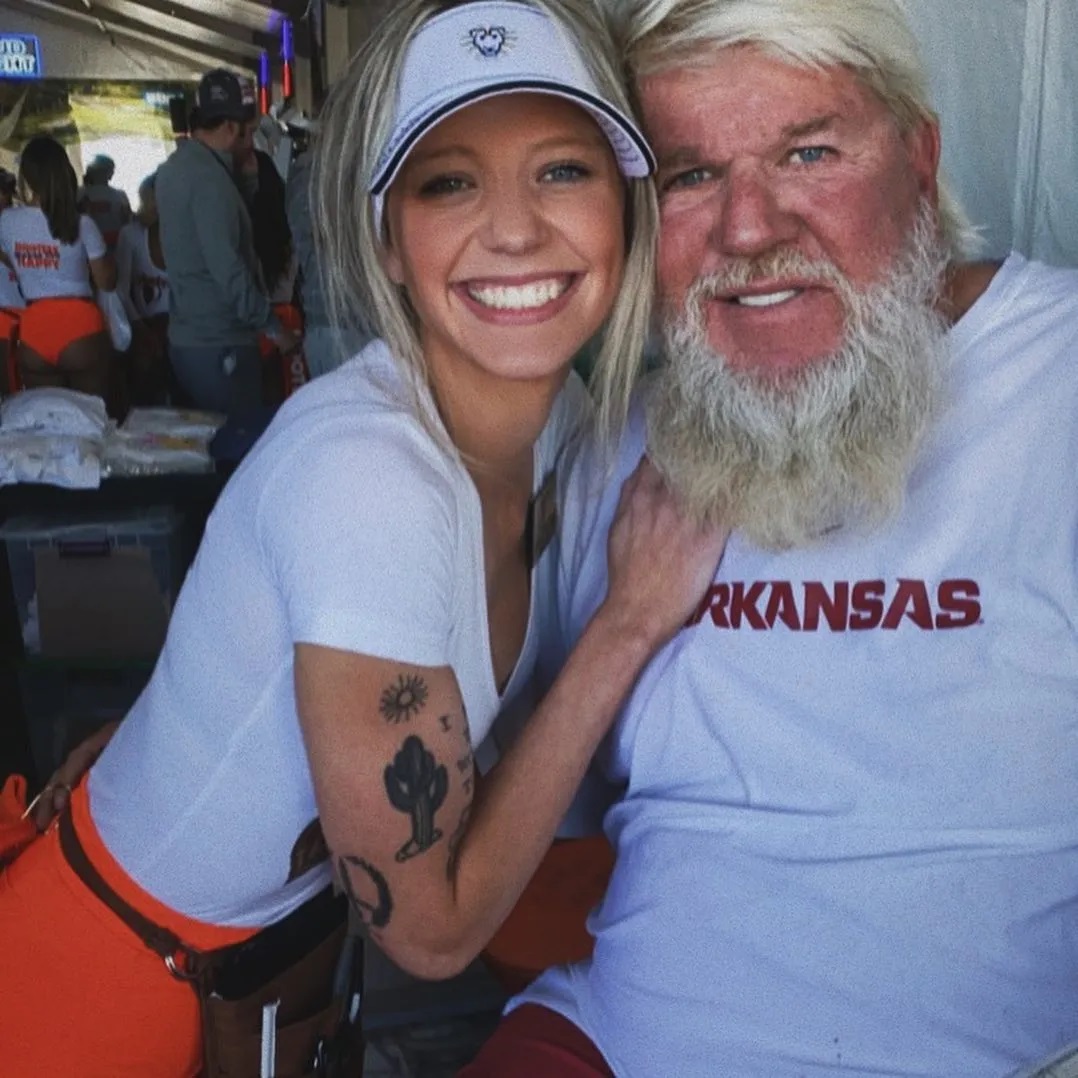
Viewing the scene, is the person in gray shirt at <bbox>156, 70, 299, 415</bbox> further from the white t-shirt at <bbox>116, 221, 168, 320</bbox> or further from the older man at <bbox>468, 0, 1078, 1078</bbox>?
the older man at <bbox>468, 0, 1078, 1078</bbox>

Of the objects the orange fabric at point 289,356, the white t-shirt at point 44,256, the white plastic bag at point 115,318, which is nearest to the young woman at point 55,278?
the white t-shirt at point 44,256

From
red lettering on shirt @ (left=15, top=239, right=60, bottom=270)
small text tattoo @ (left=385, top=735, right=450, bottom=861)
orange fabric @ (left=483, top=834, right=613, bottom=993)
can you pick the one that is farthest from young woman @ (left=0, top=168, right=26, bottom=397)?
small text tattoo @ (left=385, top=735, right=450, bottom=861)

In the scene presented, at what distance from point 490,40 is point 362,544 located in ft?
1.91

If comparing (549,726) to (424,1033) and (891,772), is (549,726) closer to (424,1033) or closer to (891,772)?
(891,772)

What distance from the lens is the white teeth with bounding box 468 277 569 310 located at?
145 cm

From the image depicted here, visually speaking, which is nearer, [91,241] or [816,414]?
[816,414]

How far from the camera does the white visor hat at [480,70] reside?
52.7 inches

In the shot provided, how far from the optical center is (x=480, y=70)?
1.34 meters

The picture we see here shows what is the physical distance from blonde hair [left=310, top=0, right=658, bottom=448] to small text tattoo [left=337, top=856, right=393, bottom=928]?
479 millimetres

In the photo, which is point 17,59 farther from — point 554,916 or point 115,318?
point 554,916

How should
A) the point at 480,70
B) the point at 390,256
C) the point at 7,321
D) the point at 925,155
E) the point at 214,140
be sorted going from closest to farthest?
the point at 480,70 < the point at 390,256 < the point at 925,155 < the point at 214,140 < the point at 7,321

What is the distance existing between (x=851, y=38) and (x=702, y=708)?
0.85 meters

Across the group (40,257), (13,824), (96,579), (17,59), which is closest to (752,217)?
(13,824)

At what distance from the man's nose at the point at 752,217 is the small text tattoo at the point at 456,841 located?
0.75 metres
